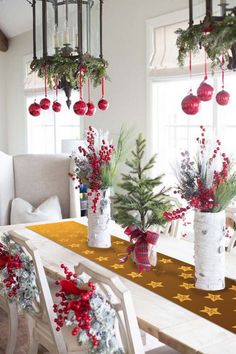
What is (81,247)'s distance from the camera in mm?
2928

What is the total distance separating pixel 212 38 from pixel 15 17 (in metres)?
6.29

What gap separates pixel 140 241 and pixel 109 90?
3711 mm

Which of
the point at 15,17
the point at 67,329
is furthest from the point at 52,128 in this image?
the point at 67,329

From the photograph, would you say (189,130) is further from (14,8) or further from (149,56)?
(14,8)

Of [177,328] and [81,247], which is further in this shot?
[81,247]

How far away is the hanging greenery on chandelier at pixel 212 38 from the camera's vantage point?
5.61 feet

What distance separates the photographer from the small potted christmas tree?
242cm

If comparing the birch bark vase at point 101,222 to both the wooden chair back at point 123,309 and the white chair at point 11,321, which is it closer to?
the white chair at point 11,321

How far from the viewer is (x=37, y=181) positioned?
481 cm

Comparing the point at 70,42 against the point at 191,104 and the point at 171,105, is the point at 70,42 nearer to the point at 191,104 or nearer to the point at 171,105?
the point at 191,104

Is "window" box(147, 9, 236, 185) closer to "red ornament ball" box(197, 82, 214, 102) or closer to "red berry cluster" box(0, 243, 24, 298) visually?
"red ornament ball" box(197, 82, 214, 102)

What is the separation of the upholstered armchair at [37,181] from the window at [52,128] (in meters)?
1.99

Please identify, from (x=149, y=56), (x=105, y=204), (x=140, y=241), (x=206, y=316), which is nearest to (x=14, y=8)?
(x=149, y=56)

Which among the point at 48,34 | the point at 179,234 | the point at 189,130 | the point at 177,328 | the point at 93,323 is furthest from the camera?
the point at 189,130
